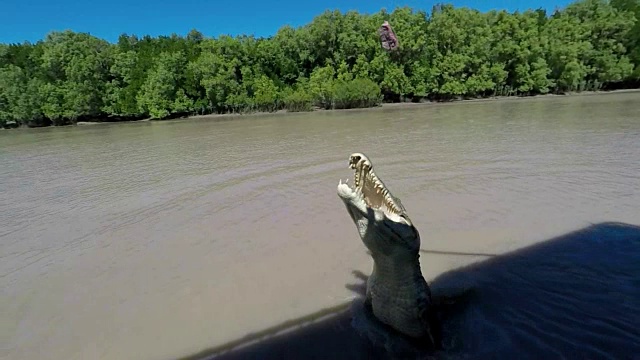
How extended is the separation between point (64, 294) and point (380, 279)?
373cm

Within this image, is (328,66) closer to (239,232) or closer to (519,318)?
(239,232)

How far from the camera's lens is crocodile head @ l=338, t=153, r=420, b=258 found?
107 inches

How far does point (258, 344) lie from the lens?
10.9 ft

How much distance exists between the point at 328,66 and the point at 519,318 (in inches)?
1836

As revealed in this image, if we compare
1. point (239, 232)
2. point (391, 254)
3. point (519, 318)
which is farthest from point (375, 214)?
point (239, 232)

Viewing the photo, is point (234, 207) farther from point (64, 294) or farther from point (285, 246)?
point (64, 294)

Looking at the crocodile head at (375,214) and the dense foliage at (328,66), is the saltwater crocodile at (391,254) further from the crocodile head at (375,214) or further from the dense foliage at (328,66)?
the dense foliage at (328,66)

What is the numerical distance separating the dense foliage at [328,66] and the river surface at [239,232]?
3414 centimetres

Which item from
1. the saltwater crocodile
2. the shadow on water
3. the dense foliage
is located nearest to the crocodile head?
the saltwater crocodile

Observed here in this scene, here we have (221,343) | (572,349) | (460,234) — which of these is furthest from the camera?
(460,234)

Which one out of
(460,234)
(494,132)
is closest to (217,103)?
(494,132)

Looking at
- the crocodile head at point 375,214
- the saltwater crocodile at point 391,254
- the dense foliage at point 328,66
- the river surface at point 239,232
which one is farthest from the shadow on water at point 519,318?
the dense foliage at point 328,66

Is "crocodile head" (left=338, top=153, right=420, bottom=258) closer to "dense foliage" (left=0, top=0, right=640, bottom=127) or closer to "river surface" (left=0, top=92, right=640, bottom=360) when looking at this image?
"river surface" (left=0, top=92, right=640, bottom=360)

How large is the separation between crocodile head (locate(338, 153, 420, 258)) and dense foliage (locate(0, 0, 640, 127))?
133 ft
